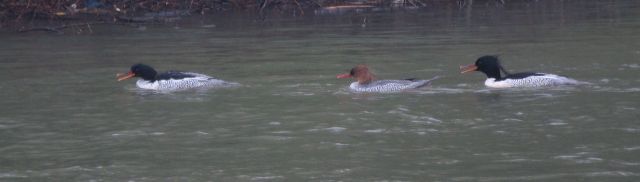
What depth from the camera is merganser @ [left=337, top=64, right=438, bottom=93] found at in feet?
52.2

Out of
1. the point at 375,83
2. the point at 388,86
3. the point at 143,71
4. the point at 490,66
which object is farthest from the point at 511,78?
the point at 143,71

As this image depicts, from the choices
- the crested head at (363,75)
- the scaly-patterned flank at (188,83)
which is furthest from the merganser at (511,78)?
the scaly-patterned flank at (188,83)

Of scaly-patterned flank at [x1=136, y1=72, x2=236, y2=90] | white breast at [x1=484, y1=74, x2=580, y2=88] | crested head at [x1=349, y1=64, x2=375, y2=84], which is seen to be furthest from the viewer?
scaly-patterned flank at [x1=136, y1=72, x2=236, y2=90]

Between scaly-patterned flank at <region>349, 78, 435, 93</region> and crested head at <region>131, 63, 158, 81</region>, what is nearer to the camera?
scaly-patterned flank at <region>349, 78, 435, 93</region>

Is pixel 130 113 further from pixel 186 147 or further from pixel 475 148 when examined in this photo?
pixel 475 148

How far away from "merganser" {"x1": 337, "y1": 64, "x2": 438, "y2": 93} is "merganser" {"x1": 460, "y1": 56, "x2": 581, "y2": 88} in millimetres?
781

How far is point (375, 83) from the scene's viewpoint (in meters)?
16.2

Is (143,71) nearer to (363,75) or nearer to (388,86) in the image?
(363,75)

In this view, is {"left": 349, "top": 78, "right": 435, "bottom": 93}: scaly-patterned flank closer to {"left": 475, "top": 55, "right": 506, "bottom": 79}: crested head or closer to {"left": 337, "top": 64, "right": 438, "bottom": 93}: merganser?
{"left": 337, "top": 64, "right": 438, "bottom": 93}: merganser

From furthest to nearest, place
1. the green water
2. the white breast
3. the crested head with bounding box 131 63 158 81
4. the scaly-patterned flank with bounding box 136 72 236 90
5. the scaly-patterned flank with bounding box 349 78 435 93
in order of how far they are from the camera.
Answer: the crested head with bounding box 131 63 158 81 → the scaly-patterned flank with bounding box 136 72 236 90 → the scaly-patterned flank with bounding box 349 78 435 93 → the white breast → the green water

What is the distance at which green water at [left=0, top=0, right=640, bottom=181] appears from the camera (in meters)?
11.0

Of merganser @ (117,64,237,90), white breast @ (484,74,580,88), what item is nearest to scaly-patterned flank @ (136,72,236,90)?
merganser @ (117,64,237,90)

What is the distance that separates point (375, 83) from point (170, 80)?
9.44 feet

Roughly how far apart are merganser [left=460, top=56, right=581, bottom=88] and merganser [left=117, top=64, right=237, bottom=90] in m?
3.40
